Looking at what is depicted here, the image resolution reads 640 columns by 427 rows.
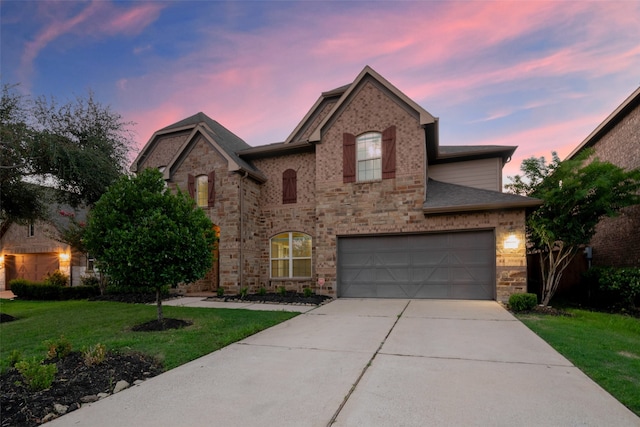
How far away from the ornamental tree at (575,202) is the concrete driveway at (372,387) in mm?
4999

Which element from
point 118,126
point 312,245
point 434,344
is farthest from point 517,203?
point 118,126

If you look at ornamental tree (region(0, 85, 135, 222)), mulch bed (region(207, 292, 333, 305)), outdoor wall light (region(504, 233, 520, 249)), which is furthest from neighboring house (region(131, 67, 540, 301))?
ornamental tree (region(0, 85, 135, 222))

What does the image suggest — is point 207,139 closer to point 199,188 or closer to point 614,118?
point 199,188

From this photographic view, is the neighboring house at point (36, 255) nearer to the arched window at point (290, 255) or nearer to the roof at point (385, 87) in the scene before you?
the arched window at point (290, 255)

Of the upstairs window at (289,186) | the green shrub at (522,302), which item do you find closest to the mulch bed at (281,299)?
the upstairs window at (289,186)

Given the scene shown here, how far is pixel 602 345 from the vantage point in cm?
513

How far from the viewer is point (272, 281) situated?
12836 mm

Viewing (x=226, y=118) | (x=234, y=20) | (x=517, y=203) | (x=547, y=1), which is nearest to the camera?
(x=547, y=1)

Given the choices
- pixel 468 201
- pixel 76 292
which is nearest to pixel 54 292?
pixel 76 292

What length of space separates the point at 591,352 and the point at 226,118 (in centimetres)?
1921

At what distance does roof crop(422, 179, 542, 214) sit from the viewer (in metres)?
9.29

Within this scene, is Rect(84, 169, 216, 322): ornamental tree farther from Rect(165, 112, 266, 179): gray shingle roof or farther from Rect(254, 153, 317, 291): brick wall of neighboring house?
Rect(165, 112, 266, 179): gray shingle roof

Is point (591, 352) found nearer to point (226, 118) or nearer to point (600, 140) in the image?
point (600, 140)

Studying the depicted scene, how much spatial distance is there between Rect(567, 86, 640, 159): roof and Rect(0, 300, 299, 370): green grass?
13.3 metres
